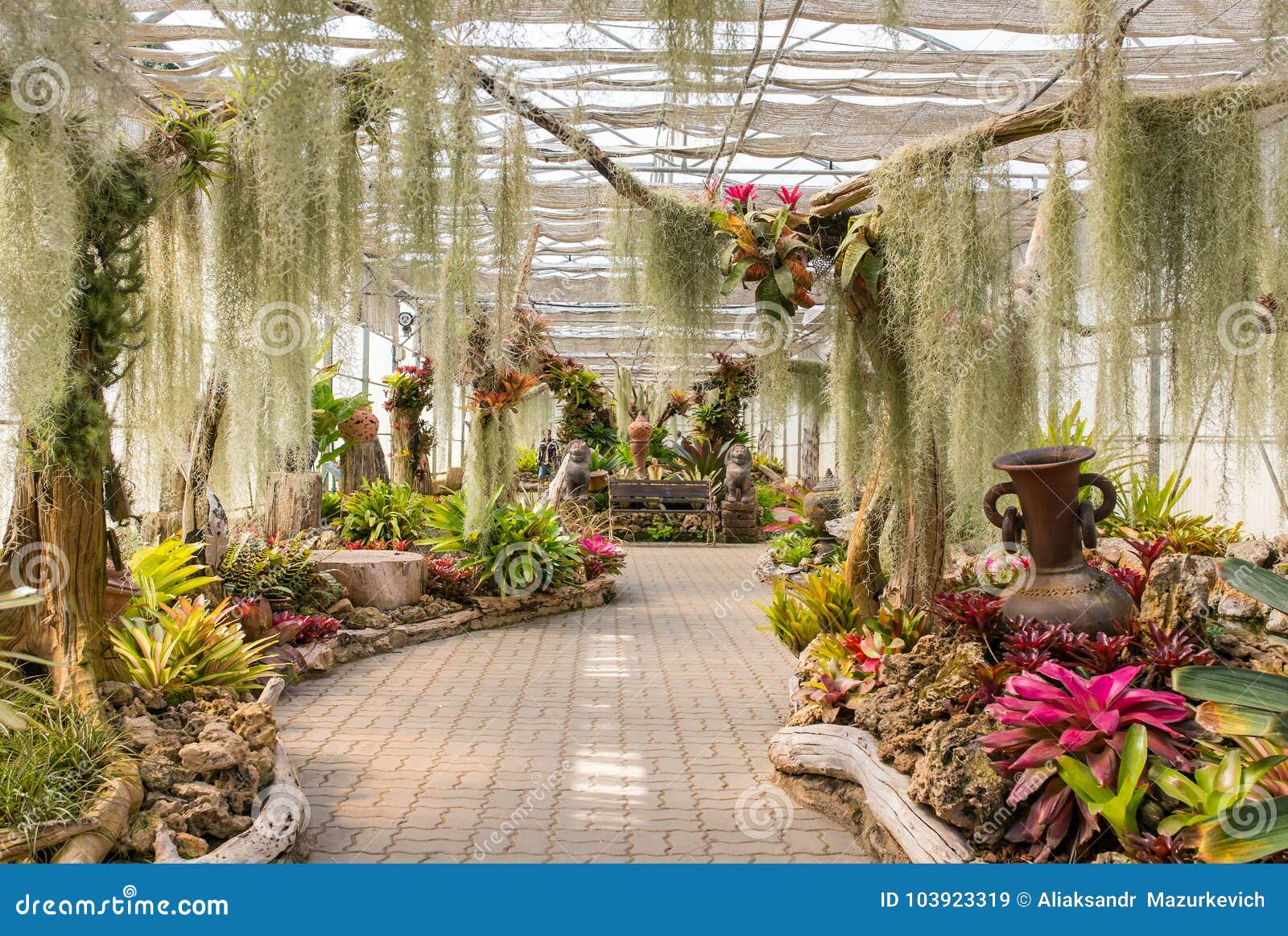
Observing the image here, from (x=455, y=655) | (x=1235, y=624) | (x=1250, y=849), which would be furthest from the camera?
(x=455, y=655)

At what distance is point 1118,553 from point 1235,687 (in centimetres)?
282

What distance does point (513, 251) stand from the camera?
3115mm

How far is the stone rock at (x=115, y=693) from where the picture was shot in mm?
2946

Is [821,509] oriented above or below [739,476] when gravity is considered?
below

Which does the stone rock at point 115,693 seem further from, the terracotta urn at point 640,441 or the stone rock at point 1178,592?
the terracotta urn at point 640,441

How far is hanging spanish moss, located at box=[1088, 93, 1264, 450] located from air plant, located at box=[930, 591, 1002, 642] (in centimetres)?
83

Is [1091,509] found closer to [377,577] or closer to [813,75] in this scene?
[377,577]

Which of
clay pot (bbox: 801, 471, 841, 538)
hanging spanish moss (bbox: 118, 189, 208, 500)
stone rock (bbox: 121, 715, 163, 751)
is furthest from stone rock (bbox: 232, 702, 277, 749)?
clay pot (bbox: 801, 471, 841, 538)

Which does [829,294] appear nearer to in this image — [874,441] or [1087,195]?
[874,441]

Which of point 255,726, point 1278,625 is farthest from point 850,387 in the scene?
point 255,726

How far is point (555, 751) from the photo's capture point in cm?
362

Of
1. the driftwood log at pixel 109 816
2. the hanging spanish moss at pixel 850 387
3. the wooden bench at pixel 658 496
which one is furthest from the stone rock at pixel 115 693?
the wooden bench at pixel 658 496

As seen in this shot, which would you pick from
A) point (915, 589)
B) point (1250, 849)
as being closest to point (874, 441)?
point (915, 589)

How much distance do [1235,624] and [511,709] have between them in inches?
117
